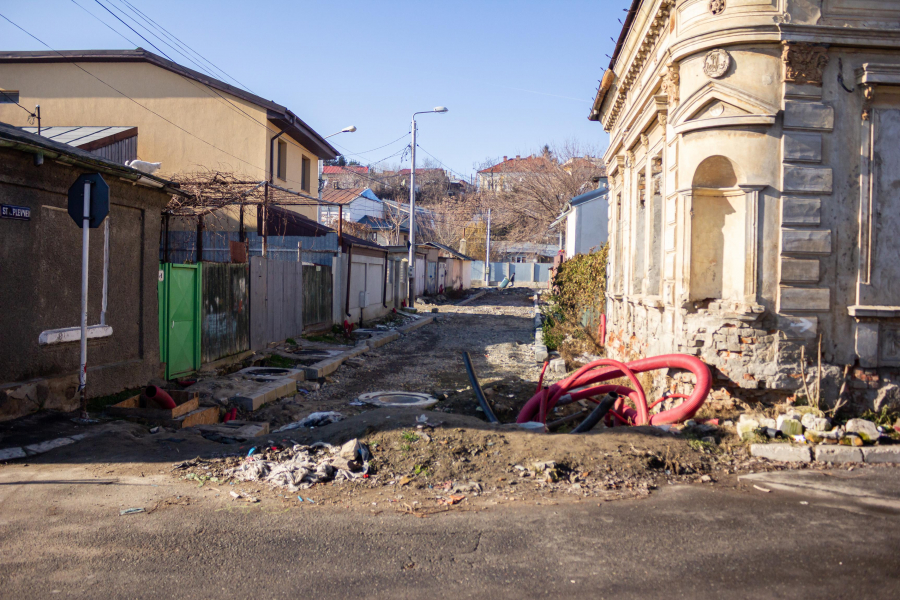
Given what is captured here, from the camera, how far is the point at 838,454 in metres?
6.31

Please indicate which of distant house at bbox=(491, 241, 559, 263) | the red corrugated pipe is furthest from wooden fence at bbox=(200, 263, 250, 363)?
distant house at bbox=(491, 241, 559, 263)

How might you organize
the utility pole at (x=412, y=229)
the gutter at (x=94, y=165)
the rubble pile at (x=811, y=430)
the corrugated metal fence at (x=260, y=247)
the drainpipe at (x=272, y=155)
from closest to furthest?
the rubble pile at (x=811, y=430), the gutter at (x=94, y=165), the corrugated metal fence at (x=260, y=247), the drainpipe at (x=272, y=155), the utility pole at (x=412, y=229)

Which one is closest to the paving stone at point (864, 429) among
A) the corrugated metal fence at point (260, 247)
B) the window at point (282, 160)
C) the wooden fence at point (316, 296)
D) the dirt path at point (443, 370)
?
the dirt path at point (443, 370)

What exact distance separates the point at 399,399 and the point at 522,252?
53649 millimetres

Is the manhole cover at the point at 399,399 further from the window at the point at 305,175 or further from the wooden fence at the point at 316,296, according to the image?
the window at the point at 305,175

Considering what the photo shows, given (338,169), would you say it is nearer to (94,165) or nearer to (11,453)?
(94,165)

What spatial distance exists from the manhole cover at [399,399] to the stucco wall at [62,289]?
3082 millimetres

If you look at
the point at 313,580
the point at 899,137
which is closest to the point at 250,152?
the point at 899,137

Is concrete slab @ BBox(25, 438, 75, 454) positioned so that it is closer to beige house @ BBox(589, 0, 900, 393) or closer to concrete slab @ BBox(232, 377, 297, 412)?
concrete slab @ BBox(232, 377, 297, 412)

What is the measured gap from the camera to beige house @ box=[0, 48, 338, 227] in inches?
844

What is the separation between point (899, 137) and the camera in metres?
7.34

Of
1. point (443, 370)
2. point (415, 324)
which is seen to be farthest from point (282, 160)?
point (443, 370)

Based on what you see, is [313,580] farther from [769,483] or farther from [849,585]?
[769,483]

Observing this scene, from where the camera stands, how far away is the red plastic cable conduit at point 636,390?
697 centimetres
